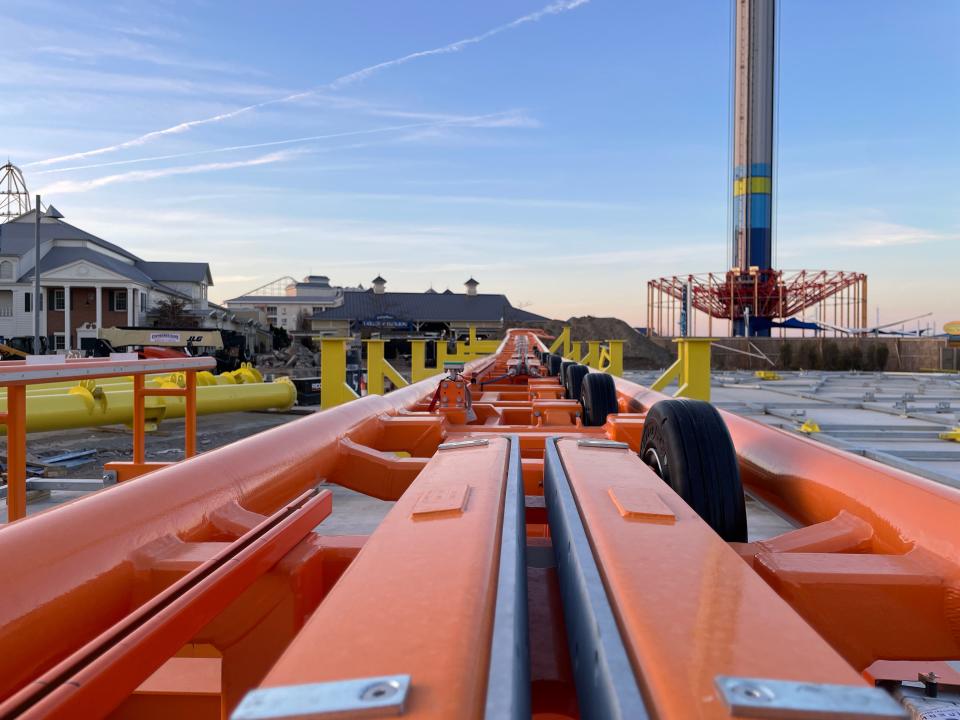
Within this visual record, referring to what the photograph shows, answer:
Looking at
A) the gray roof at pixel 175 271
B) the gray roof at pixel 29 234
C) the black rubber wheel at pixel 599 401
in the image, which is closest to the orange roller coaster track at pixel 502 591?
the black rubber wheel at pixel 599 401

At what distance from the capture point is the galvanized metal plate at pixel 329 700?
0.64 metres

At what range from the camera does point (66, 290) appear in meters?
37.2

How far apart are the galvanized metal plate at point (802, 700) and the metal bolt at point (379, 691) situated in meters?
0.35

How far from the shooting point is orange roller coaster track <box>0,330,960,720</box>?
2.43 ft

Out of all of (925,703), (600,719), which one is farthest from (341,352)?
(600,719)

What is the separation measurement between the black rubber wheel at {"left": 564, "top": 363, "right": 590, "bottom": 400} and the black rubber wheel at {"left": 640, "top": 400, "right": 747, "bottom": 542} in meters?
3.31

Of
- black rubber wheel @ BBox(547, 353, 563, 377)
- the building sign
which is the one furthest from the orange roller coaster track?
the building sign

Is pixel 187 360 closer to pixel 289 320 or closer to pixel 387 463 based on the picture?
pixel 387 463

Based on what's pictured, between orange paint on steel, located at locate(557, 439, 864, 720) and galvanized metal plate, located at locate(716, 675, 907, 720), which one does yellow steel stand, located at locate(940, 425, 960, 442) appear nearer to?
orange paint on steel, located at locate(557, 439, 864, 720)

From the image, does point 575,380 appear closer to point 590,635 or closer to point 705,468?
point 705,468

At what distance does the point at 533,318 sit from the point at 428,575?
4449 cm

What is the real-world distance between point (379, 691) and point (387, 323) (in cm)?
4227

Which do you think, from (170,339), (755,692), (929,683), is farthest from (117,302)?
(755,692)

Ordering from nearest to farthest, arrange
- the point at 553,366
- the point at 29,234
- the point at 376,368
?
the point at 376,368 → the point at 553,366 → the point at 29,234
